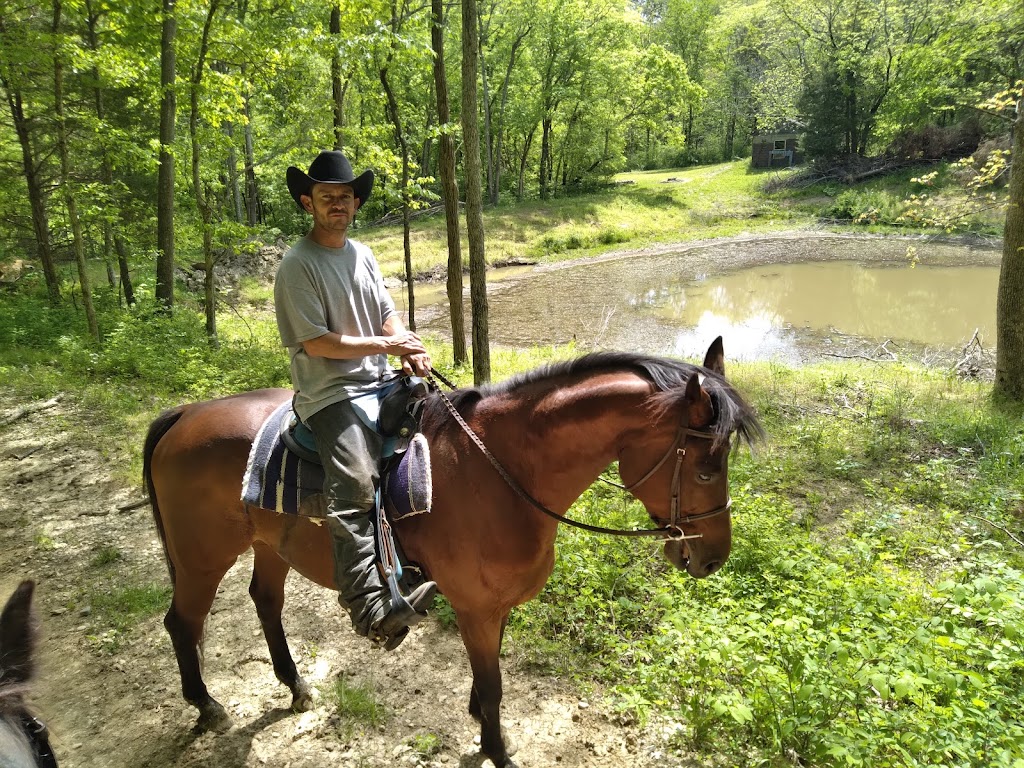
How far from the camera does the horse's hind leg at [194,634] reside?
3.57m

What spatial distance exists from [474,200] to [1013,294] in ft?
26.5

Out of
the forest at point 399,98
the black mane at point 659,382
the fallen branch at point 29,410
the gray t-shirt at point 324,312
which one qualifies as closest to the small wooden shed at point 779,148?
the forest at point 399,98

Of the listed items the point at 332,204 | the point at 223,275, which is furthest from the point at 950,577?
the point at 223,275

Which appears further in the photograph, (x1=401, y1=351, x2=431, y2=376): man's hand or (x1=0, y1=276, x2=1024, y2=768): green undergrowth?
(x1=401, y1=351, x2=431, y2=376): man's hand

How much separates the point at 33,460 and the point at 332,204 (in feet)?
21.5

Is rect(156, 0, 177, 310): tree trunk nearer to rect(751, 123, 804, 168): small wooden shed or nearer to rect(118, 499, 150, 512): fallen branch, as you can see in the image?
rect(118, 499, 150, 512): fallen branch

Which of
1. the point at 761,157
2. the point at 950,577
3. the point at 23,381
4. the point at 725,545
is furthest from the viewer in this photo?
the point at 761,157

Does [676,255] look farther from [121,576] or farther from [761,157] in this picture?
[121,576]

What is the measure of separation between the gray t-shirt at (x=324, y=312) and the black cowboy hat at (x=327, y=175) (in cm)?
29

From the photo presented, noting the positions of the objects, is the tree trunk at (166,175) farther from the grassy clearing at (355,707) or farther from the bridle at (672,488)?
the bridle at (672,488)

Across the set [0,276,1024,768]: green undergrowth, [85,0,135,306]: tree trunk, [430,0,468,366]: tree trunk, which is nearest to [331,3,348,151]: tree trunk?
[430,0,468,366]: tree trunk

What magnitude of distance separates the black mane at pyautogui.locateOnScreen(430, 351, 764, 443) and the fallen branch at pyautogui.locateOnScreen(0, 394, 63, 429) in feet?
26.3

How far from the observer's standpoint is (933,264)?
23406mm

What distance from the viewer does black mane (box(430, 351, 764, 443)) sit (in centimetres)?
250
